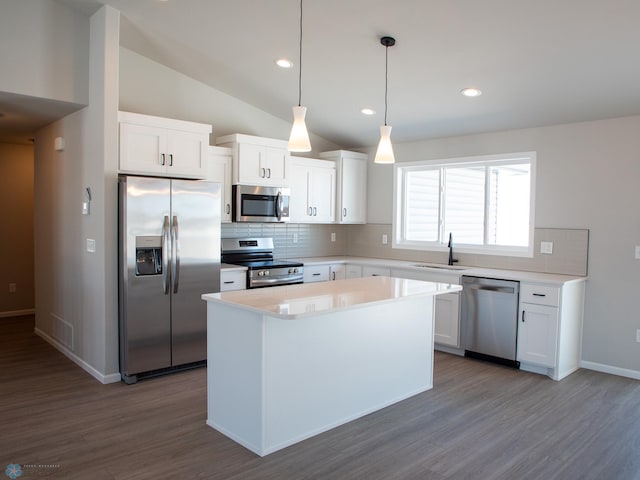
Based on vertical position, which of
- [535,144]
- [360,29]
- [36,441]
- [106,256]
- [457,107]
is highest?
[360,29]

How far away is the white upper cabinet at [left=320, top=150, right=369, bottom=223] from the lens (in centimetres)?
608

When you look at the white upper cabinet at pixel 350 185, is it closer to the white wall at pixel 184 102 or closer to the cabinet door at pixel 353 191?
the cabinet door at pixel 353 191

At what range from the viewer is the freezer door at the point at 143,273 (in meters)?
3.85

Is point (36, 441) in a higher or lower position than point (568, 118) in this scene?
lower

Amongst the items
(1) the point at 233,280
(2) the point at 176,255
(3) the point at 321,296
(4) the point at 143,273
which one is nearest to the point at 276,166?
(1) the point at 233,280

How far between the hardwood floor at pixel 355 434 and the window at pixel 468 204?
159 centimetres

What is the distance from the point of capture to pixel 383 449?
9.45 feet

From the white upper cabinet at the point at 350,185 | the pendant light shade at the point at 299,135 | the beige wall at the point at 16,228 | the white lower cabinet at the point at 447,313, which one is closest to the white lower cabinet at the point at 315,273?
the white upper cabinet at the point at 350,185

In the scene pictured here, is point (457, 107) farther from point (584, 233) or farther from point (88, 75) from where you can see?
point (88, 75)

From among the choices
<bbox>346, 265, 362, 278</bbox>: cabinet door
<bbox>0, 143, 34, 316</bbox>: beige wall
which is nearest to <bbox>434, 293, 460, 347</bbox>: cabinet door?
<bbox>346, 265, 362, 278</bbox>: cabinet door

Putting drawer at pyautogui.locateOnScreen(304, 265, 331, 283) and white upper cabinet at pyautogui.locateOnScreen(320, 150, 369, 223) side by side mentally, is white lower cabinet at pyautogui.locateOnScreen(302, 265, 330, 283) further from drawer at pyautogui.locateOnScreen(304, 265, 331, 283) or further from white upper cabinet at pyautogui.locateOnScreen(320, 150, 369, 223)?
white upper cabinet at pyautogui.locateOnScreen(320, 150, 369, 223)

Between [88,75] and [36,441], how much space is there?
2.86 metres

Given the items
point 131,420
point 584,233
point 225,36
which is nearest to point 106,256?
point 131,420

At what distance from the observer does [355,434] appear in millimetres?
3068
